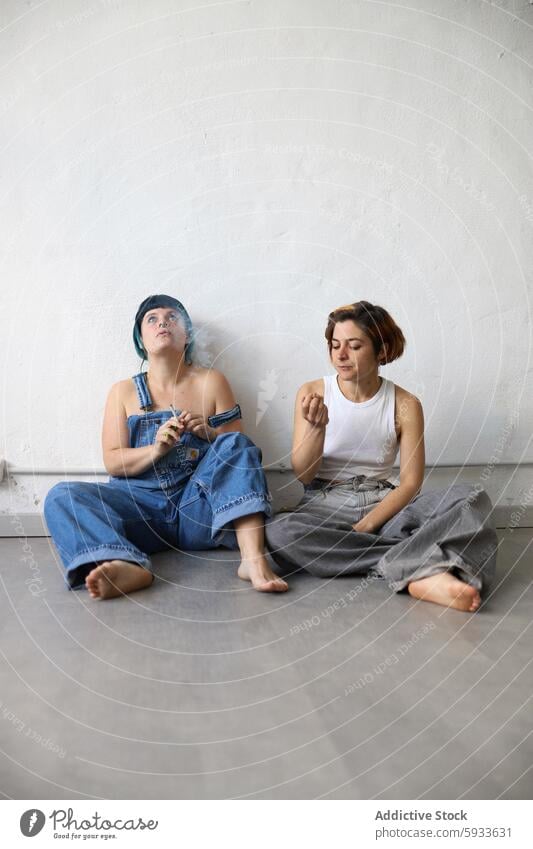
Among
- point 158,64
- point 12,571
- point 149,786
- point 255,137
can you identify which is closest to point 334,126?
point 255,137

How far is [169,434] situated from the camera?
1768mm

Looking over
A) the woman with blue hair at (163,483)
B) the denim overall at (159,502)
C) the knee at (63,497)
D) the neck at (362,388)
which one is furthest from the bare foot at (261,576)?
the neck at (362,388)

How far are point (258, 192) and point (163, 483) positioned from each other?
821mm

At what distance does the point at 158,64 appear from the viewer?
2.08m

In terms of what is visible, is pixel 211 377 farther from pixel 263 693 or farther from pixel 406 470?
pixel 263 693

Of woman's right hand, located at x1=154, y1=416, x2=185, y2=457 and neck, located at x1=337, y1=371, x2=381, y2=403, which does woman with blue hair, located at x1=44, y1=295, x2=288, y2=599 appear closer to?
woman's right hand, located at x1=154, y1=416, x2=185, y2=457

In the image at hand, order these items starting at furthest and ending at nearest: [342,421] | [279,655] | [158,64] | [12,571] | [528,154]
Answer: [528,154]
[158,64]
[342,421]
[12,571]
[279,655]

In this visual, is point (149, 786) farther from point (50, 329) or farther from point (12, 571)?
point (50, 329)

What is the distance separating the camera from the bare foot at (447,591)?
1.44 meters

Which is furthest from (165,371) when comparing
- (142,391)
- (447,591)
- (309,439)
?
(447,591)

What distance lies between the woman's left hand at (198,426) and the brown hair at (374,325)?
1.15 feet

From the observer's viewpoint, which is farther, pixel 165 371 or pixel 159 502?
pixel 165 371
